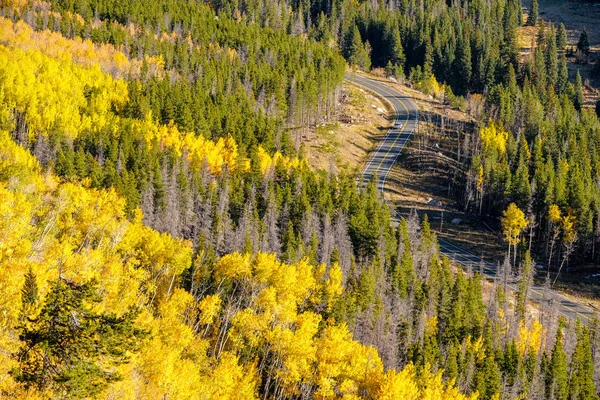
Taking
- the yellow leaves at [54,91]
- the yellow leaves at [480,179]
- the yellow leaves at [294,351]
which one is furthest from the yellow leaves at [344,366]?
the yellow leaves at [480,179]

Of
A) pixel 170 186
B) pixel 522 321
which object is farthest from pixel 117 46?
pixel 522 321

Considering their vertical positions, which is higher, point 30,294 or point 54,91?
point 30,294

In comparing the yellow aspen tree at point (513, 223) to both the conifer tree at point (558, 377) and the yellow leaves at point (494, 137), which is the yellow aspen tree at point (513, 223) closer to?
the yellow leaves at point (494, 137)

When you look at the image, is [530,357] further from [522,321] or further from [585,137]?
[585,137]

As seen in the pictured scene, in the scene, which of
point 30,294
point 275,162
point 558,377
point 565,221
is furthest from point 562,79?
point 30,294

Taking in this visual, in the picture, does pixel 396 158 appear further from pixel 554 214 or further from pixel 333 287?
pixel 333 287

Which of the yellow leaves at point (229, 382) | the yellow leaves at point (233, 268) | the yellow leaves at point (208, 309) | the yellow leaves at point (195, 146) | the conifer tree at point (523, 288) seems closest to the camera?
the yellow leaves at point (229, 382)

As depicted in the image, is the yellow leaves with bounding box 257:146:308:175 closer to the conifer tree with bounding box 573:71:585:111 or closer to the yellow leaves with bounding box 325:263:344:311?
the yellow leaves with bounding box 325:263:344:311
